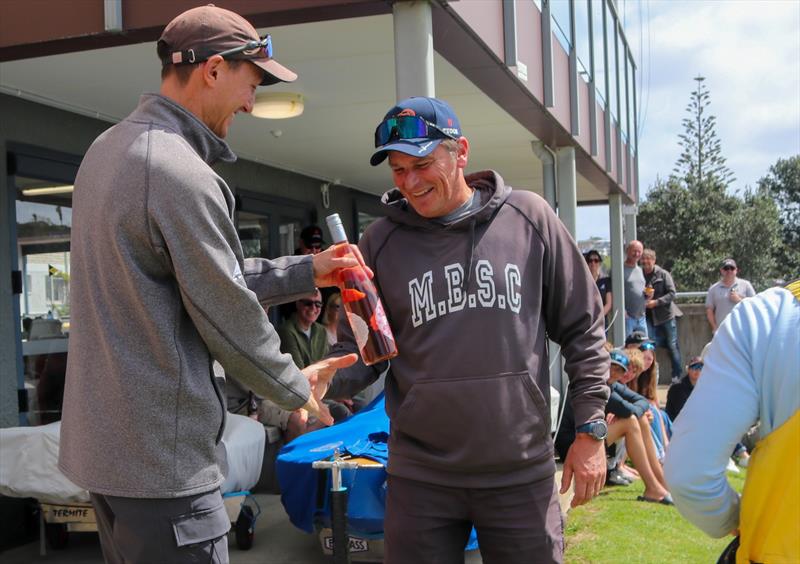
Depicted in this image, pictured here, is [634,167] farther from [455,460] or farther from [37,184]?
[455,460]

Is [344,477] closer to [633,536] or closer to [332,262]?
[633,536]

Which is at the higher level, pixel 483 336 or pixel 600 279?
pixel 600 279

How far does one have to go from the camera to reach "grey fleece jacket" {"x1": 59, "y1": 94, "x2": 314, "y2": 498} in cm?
190

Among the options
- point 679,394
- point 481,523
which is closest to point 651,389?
point 679,394

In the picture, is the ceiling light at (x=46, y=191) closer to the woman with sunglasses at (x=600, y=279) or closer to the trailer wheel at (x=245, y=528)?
the trailer wheel at (x=245, y=528)

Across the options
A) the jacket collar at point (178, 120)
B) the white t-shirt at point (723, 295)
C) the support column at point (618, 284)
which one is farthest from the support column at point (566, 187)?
the jacket collar at point (178, 120)

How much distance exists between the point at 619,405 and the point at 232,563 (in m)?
3.36

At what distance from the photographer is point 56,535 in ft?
18.2

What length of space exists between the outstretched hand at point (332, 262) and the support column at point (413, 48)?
186 cm

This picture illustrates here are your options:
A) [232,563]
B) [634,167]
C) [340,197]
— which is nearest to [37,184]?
[232,563]

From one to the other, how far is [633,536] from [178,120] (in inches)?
186

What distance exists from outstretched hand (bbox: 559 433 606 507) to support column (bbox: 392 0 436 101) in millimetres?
2049

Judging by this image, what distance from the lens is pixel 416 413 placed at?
8.70ft

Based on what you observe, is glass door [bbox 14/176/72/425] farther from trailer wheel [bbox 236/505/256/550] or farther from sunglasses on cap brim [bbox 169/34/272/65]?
sunglasses on cap brim [bbox 169/34/272/65]
